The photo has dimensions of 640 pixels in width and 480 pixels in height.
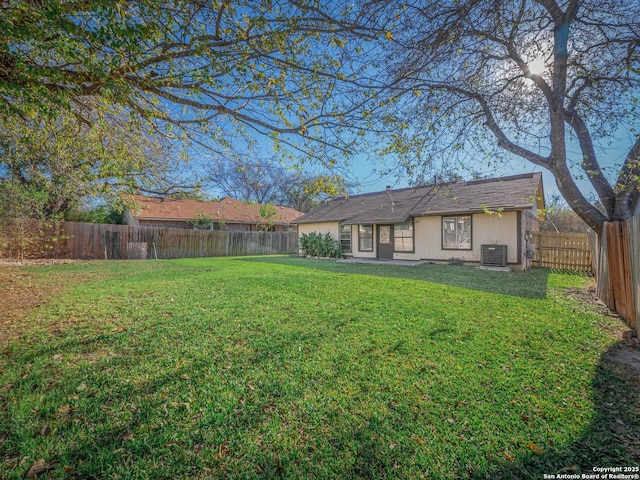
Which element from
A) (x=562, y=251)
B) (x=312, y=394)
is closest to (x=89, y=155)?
(x=312, y=394)

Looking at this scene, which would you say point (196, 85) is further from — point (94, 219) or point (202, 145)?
point (94, 219)

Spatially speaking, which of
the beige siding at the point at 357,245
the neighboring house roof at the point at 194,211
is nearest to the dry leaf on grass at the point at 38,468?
the beige siding at the point at 357,245

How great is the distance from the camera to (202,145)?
480 centimetres

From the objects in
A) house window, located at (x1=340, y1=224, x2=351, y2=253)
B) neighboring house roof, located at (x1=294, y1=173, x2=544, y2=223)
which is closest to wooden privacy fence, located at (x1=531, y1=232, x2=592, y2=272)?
neighboring house roof, located at (x1=294, y1=173, x2=544, y2=223)

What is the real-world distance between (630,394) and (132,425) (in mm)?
4071

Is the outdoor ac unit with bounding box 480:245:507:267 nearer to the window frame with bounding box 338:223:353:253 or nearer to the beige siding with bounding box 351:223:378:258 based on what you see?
the beige siding with bounding box 351:223:378:258

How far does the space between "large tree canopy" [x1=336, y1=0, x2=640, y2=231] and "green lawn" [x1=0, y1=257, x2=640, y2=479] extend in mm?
2845

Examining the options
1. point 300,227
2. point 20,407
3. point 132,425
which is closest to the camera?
point 132,425

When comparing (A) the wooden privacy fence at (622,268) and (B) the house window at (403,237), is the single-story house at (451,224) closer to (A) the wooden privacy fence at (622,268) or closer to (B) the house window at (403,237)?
(B) the house window at (403,237)

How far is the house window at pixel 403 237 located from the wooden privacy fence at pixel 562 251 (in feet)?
15.9

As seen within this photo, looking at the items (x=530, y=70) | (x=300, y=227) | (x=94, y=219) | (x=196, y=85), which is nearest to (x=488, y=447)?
(x=196, y=85)

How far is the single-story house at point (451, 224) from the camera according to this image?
35.6 feet

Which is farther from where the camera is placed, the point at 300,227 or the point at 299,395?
the point at 300,227

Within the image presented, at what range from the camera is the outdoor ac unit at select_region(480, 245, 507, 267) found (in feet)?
35.3
